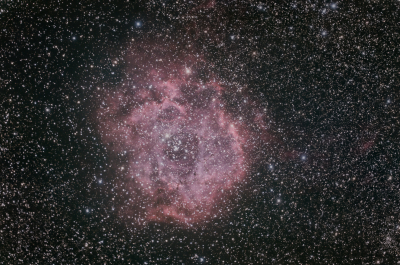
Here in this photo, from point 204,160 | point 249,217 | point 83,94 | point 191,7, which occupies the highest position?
point 191,7

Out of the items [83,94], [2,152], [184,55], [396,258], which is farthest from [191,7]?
[396,258]

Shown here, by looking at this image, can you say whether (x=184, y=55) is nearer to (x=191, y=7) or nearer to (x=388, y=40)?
(x=191, y=7)

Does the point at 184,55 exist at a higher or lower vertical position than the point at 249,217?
higher
